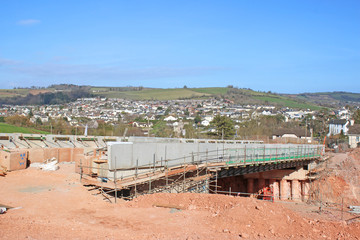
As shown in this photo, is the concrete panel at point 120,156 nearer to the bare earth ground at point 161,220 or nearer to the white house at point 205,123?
the bare earth ground at point 161,220

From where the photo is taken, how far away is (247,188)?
39.0 metres

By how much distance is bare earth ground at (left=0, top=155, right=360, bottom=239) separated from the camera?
1073 centimetres

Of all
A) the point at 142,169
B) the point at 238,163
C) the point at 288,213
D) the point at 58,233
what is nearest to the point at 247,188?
the point at 238,163

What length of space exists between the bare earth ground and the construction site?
3cm

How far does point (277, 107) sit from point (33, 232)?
156438 millimetres

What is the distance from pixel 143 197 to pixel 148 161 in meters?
4.59

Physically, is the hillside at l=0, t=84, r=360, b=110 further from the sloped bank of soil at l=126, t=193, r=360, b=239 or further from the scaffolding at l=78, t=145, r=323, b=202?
the sloped bank of soil at l=126, t=193, r=360, b=239

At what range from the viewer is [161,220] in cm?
1242

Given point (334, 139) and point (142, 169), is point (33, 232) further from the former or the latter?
point (334, 139)

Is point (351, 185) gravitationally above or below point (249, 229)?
below

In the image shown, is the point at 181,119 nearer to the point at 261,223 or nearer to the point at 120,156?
the point at 120,156

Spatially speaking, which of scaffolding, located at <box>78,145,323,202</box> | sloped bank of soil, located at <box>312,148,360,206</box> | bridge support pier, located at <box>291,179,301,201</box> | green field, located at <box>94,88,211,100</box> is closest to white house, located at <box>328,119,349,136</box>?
sloped bank of soil, located at <box>312,148,360,206</box>

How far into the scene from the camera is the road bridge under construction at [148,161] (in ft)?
60.8

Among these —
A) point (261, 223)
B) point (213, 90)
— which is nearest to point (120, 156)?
point (261, 223)
